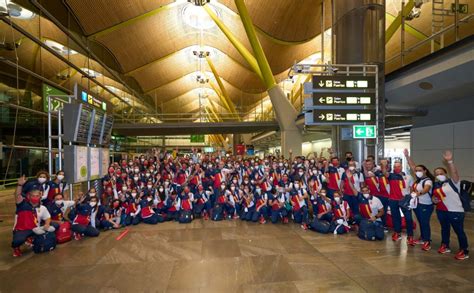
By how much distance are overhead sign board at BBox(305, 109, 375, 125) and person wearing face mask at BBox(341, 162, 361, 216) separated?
72.8 inches

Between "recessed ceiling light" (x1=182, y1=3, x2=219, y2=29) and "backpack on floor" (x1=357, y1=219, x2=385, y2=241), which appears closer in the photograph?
"backpack on floor" (x1=357, y1=219, x2=385, y2=241)

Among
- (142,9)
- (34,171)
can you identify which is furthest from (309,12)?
(34,171)

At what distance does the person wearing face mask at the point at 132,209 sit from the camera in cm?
1073

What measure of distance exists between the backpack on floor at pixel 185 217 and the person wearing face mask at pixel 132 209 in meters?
1.53

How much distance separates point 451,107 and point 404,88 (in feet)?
11.8

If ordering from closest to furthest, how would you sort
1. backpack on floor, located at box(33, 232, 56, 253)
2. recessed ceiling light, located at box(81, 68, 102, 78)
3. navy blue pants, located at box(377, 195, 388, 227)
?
backpack on floor, located at box(33, 232, 56, 253), navy blue pants, located at box(377, 195, 388, 227), recessed ceiling light, located at box(81, 68, 102, 78)

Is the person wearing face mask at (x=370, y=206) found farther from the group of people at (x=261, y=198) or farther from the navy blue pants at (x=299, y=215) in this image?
the navy blue pants at (x=299, y=215)

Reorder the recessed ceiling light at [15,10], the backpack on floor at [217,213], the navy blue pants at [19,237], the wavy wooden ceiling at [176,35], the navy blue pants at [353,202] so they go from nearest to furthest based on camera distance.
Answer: the navy blue pants at [19,237], the navy blue pants at [353,202], the backpack on floor at [217,213], the recessed ceiling light at [15,10], the wavy wooden ceiling at [176,35]

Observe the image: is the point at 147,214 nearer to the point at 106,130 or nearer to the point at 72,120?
the point at 72,120

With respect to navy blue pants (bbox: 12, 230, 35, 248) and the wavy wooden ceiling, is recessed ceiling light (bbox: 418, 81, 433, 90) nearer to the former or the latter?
navy blue pants (bbox: 12, 230, 35, 248)

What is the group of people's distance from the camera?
754 cm

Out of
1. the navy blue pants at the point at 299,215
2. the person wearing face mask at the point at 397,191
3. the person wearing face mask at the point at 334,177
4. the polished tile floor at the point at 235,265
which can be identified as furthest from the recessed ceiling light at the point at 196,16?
the polished tile floor at the point at 235,265

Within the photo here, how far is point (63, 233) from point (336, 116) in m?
9.86

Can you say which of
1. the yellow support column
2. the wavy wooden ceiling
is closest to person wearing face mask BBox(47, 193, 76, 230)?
the yellow support column
